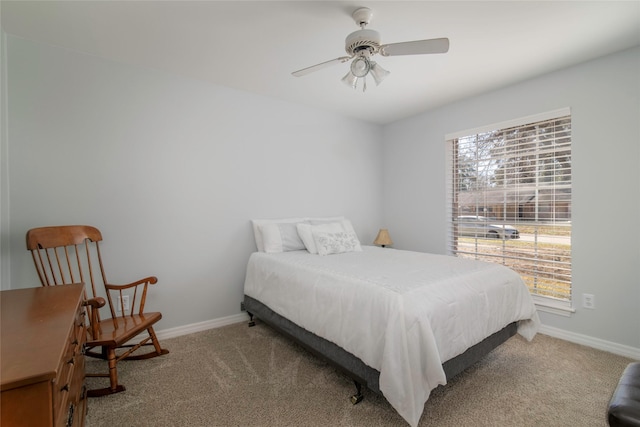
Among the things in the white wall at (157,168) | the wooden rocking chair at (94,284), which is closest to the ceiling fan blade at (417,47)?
the white wall at (157,168)

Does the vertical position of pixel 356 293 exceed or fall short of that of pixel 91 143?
it falls short

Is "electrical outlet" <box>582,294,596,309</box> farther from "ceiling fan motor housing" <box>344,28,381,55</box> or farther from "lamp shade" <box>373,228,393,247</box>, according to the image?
"ceiling fan motor housing" <box>344,28,381,55</box>

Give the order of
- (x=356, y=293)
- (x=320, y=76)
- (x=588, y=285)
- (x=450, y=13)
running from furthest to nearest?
1. (x=320, y=76)
2. (x=588, y=285)
3. (x=450, y=13)
4. (x=356, y=293)

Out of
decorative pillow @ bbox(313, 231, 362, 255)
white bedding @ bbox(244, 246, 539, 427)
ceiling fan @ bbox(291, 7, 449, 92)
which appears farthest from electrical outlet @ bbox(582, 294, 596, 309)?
ceiling fan @ bbox(291, 7, 449, 92)

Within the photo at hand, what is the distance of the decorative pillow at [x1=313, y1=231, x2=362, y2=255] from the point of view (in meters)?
2.98

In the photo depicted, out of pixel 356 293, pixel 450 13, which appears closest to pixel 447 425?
pixel 356 293

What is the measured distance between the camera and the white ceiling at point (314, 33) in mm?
1869

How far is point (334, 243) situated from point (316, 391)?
1.42m

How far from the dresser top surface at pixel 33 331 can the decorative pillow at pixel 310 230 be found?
77.5 inches

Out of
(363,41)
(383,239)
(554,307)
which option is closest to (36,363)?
(363,41)

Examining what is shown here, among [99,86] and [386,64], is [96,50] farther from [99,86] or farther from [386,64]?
[386,64]

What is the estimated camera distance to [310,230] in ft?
10.3

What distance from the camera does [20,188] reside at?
2.18 m

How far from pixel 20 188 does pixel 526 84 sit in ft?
14.8
